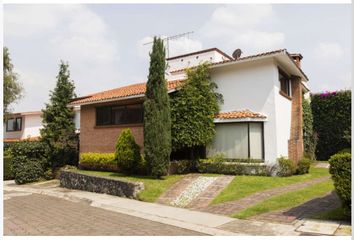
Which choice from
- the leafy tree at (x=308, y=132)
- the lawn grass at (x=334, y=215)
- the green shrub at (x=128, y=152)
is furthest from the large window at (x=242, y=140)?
the lawn grass at (x=334, y=215)

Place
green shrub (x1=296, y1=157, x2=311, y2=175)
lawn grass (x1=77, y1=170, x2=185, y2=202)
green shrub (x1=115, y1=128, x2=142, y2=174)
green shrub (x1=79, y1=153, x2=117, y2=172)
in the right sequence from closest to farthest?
lawn grass (x1=77, y1=170, x2=185, y2=202) < green shrub (x1=115, y1=128, x2=142, y2=174) < green shrub (x1=296, y1=157, x2=311, y2=175) < green shrub (x1=79, y1=153, x2=117, y2=172)

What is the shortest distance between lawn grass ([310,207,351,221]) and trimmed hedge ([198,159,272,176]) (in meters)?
5.94

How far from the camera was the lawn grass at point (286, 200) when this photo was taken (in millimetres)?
9339

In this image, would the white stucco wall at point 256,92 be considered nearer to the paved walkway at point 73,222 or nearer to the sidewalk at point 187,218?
the sidewalk at point 187,218

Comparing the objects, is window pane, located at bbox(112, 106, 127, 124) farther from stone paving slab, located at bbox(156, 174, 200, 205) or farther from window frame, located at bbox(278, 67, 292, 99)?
window frame, located at bbox(278, 67, 292, 99)

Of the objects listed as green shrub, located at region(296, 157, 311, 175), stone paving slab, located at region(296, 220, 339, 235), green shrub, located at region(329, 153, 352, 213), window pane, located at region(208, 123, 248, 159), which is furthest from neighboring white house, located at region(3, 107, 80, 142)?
green shrub, located at region(329, 153, 352, 213)

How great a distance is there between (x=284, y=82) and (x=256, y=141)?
4.90 metres

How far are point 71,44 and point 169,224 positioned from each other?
8.32 meters

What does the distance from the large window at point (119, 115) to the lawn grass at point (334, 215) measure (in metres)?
10.4

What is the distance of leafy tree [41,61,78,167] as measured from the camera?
67.4ft

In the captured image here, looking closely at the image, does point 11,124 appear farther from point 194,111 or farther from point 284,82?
point 284,82

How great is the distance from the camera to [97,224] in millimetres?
8336
